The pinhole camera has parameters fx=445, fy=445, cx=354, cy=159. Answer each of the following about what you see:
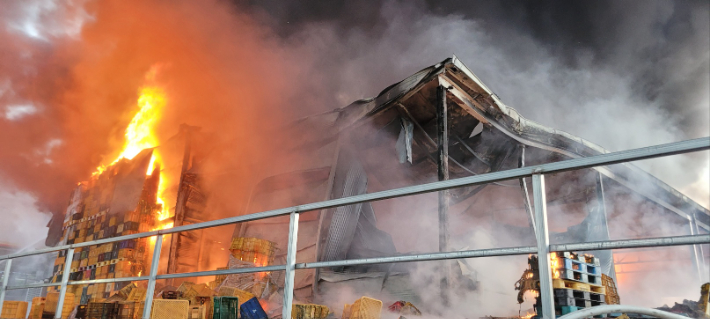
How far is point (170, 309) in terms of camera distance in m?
3.40

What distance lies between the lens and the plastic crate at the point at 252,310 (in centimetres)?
320

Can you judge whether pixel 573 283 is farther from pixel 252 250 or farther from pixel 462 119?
pixel 462 119

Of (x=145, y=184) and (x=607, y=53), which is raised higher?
(x=607, y=53)

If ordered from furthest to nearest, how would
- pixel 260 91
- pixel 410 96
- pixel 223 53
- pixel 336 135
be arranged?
pixel 223 53 < pixel 260 91 < pixel 336 135 < pixel 410 96

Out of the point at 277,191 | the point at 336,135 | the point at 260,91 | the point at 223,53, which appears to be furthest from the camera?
the point at 223,53

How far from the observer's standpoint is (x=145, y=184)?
1445 cm

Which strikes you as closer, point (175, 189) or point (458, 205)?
point (175, 189)

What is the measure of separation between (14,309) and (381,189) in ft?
28.1

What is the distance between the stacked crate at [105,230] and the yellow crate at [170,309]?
10.6 metres

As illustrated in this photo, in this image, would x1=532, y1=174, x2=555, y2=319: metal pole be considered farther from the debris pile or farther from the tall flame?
the tall flame

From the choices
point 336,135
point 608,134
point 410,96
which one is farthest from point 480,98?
point 608,134

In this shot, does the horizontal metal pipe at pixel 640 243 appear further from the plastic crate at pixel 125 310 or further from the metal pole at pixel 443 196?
the metal pole at pixel 443 196

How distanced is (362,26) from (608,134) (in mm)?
9349

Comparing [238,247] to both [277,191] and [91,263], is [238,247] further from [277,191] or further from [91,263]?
[91,263]
